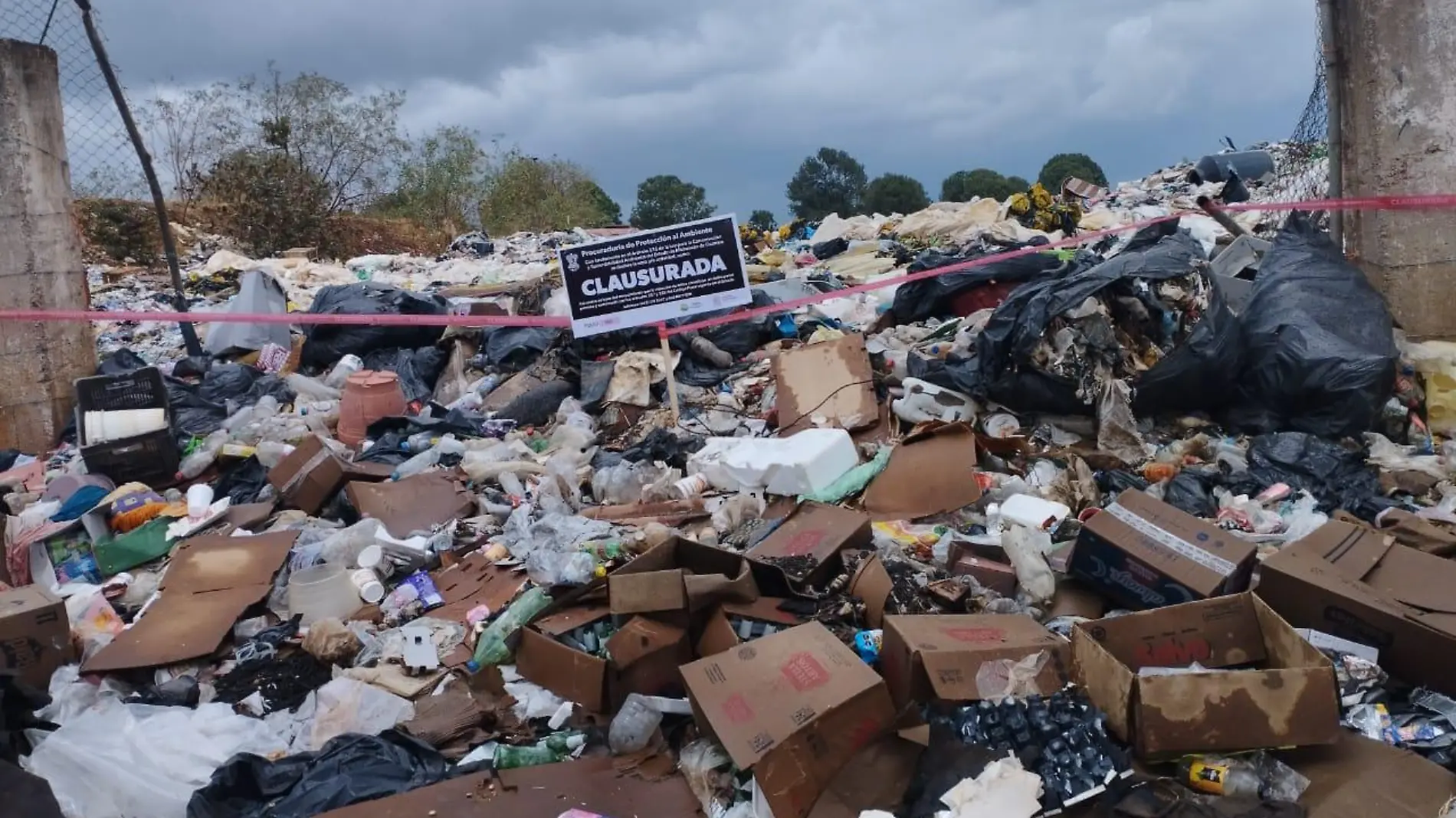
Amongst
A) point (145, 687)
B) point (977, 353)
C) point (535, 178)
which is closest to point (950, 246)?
point (977, 353)

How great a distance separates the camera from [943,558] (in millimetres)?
3758

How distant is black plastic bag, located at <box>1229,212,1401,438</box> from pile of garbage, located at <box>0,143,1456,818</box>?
0.05 feet

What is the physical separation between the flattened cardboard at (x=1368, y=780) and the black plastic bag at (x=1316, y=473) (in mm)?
1942

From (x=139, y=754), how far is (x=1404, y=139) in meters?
6.15

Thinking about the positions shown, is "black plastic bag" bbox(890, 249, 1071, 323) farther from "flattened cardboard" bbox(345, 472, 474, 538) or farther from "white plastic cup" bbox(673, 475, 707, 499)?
"flattened cardboard" bbox(345, 472, 474, 538)

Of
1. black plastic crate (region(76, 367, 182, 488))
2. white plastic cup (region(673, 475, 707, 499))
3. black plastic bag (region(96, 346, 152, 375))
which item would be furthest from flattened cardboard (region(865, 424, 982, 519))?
black plastic bag (region(96, 346, 152, 375))

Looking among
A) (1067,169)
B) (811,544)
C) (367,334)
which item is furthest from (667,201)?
(811,544)

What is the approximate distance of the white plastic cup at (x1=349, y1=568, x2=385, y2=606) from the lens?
3.86 meters

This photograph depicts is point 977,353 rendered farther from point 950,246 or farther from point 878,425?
point 950,246

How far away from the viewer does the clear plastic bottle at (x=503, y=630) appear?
3355 mm

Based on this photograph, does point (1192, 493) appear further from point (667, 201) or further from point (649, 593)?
point (667, 201)

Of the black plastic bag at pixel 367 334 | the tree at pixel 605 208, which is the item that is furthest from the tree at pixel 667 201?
the black plastic bag at pixel 367 334

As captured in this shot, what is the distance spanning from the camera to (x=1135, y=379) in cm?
496

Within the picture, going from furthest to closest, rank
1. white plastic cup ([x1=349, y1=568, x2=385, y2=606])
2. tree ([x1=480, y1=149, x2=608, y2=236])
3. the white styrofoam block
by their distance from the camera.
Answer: tree ([x1=480, y1=149, x2=608, y2=236]) < the white styrofoam block < white plastic cup ([x1=349, y1=568, x2=385, y2=606])
